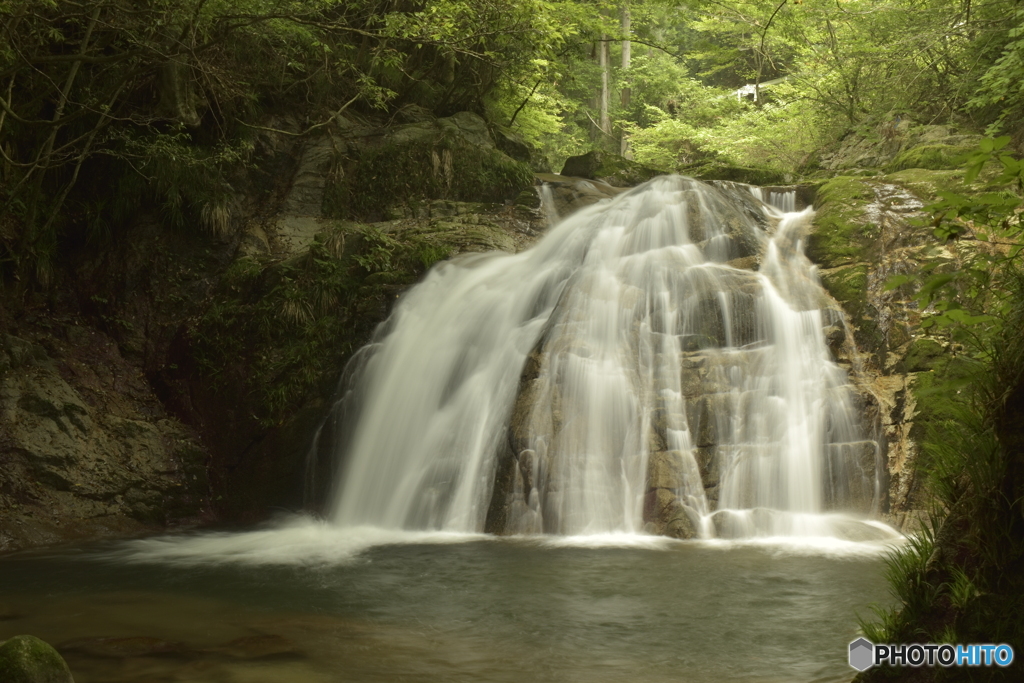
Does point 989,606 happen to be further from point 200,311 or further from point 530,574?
point 200,311

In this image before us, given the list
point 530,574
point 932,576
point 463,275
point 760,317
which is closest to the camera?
point 932,576

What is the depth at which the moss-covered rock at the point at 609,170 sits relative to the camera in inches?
614

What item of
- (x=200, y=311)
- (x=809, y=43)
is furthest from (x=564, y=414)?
(x=809, y=43)

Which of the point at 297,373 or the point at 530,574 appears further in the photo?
the point at 297,373

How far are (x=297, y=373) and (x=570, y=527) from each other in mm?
4589

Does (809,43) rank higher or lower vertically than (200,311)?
higher

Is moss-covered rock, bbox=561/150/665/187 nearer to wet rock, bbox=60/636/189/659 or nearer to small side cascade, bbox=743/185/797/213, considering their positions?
small side cascade, bbox=743/185/797/213

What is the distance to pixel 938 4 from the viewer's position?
12055 millimetres

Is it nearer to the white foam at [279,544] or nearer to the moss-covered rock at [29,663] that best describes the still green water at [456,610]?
the white foam at [279,544]

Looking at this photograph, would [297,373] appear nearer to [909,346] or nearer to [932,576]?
[909,346]

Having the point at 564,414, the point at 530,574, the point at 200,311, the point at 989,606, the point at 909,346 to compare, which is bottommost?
the point at 530,574

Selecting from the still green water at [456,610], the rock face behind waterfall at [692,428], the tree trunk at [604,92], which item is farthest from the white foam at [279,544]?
the tree trunk at [604,92]

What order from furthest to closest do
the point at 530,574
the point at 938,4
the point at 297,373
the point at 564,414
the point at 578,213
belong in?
the point at 578,213 → the point at 938,4 → the point at 297,373 → the point at 564,414 → the point at 530,574

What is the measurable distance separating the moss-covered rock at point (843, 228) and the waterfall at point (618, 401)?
0.30 meters
